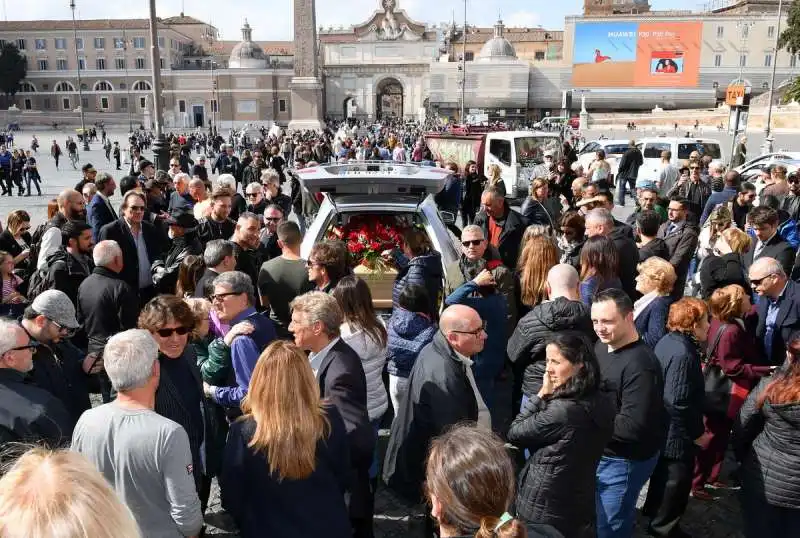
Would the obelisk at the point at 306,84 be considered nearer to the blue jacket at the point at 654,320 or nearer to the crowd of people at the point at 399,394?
the crowd of people at the point at 399,394

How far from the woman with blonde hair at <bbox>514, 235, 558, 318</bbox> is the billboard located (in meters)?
77.9

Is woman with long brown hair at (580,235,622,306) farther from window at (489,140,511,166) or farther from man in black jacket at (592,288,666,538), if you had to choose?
window at (489,140,511,166)

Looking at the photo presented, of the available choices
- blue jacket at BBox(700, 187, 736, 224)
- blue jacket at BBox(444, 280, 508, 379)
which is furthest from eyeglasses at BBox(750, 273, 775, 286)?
blue jacket at BBox(700, 187, 736, 224)

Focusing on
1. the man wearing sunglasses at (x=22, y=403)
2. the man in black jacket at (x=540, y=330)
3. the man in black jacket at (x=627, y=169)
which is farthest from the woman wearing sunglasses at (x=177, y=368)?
the man in black jacket at (x=627, y=169)

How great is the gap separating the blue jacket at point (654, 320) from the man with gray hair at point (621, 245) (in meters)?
1.34

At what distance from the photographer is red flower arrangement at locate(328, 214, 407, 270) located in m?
5.96

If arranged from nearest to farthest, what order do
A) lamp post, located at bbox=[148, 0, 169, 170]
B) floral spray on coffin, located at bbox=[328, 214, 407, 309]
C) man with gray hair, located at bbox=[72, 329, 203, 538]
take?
man with gray hair, located at bbox=[72, 329, 203, 538], floral spray on coffin, located at bbox=[328, 214, 407, 309], lamp post, located at bbox=[148, 0, 169, 170]

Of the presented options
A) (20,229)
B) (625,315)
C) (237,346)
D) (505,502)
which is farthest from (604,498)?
(20,229)

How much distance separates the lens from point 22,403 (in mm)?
2799

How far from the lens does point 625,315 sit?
132 inches

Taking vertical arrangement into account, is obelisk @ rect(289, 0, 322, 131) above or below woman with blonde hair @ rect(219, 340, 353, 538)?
above

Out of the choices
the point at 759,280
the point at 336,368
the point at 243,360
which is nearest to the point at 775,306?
the point at 759,280

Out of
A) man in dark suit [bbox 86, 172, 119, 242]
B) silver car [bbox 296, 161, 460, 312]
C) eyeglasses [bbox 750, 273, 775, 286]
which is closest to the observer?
eyeglasses [bbox 750, 273, 775, 286]

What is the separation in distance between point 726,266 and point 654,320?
1712 millimetres
